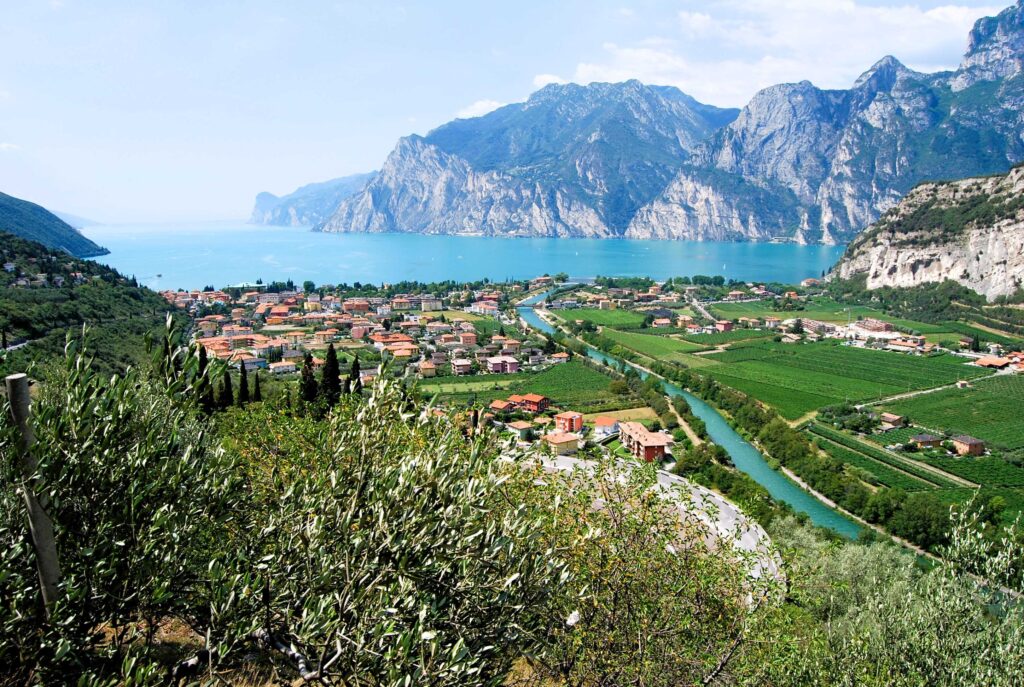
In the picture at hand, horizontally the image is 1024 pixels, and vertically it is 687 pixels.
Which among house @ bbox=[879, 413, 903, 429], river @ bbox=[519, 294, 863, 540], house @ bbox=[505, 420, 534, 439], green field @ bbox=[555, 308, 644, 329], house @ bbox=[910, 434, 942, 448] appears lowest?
river @ bbox=[519, 294, 863, 540]

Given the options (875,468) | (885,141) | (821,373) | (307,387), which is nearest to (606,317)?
(821,373)

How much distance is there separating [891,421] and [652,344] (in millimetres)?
23548

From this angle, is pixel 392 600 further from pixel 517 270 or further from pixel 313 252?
pixel 313 252

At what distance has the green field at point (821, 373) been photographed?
39.5 m

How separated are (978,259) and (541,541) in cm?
8316

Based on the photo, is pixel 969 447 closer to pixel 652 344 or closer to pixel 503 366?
pixel 652 344

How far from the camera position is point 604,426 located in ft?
106

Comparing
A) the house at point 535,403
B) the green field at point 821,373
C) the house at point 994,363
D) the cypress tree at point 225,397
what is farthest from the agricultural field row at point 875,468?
the cypress tree at point 225,397

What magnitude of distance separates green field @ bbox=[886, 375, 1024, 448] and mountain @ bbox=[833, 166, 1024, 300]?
108ft

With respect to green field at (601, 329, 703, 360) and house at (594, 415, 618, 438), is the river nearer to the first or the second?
house at (594, 415, 618, 438)

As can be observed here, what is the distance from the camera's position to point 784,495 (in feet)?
83.3

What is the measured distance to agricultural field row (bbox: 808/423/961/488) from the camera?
26.6m

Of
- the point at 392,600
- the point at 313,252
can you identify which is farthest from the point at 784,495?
the point at 313,252

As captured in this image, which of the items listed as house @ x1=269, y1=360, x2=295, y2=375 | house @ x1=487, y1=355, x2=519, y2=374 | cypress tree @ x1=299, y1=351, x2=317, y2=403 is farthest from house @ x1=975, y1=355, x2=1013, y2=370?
house @ x1=269, y1=360, x2=295, y2=375
